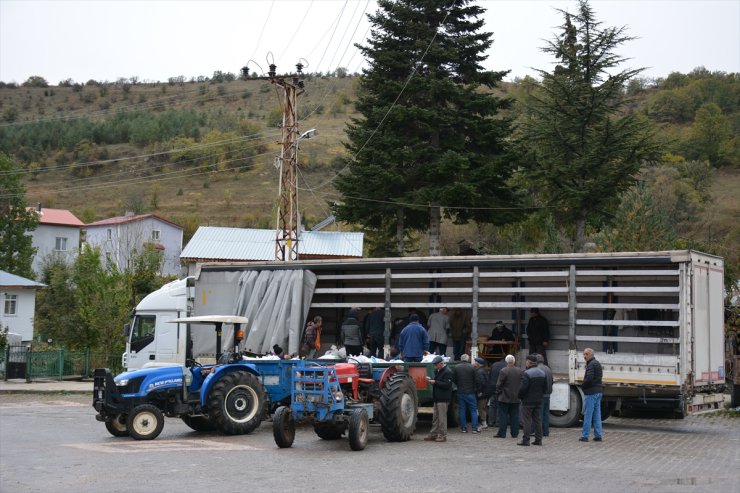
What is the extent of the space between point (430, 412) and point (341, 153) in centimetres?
8875

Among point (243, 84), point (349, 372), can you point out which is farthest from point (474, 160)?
point (243, 84)

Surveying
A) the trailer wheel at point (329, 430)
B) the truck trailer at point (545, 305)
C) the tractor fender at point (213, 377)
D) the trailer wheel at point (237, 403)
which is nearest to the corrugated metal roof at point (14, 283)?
the truck trailer at point (545, 305)

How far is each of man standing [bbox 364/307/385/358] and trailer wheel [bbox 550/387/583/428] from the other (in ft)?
16.2

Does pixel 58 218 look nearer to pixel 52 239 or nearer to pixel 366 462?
pixel 52 239

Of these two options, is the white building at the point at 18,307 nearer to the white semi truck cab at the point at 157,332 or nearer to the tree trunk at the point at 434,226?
the tree trunk at the point at 434,226

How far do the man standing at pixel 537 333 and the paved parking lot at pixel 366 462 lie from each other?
2.28 metres

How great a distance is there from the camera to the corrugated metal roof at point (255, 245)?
195 feet

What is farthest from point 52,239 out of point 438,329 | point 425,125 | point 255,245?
point 438,329

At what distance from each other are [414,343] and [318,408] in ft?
14.2

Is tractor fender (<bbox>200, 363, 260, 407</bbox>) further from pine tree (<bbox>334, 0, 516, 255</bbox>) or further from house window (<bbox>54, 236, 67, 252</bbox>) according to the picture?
house window (<bbox>54, 236, 67, 252</bbox>)

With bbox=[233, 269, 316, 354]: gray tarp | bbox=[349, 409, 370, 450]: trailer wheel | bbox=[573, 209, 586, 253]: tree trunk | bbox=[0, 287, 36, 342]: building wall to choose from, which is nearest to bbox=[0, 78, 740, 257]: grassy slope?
bbox=[573, 209, 586, 253]: tree trunk

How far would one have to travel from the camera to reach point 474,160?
127 feet

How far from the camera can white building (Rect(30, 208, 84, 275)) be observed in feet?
267

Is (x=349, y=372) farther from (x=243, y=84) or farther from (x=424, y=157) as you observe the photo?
(x=243, y=84)
